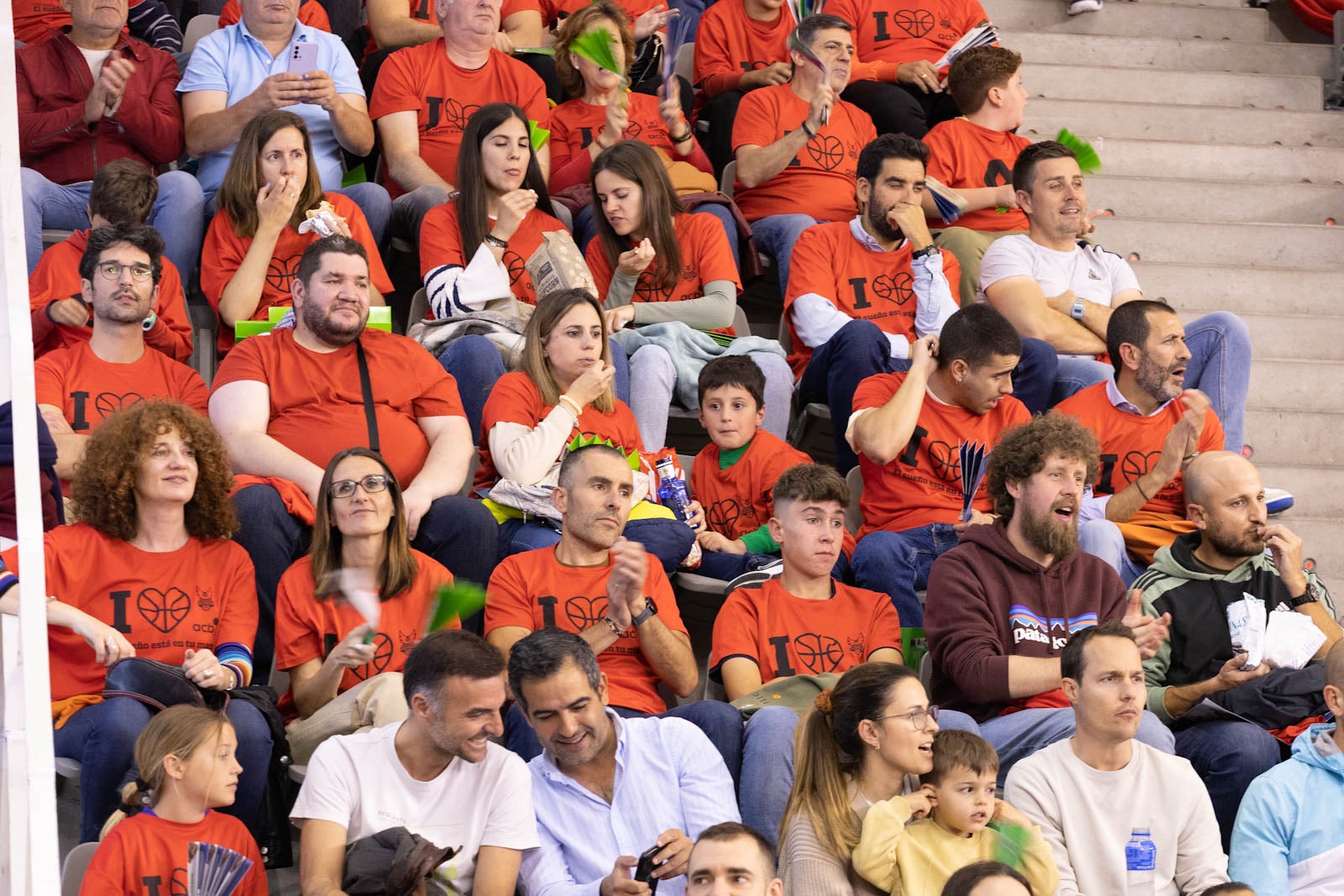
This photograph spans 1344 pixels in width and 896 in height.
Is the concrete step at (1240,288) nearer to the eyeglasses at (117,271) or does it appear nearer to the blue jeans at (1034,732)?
the blue jeans at (1034,732)

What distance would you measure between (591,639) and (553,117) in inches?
107

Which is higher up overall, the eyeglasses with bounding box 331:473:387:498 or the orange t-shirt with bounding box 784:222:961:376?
the eyeglasses with bounding box 331:473:387:498

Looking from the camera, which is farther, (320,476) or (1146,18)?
(1146,18)

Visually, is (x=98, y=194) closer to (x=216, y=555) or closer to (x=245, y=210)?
(x=245, y=210)

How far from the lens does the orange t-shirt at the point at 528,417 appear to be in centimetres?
474

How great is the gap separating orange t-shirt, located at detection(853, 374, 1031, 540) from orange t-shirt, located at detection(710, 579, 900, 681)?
0.49 meters

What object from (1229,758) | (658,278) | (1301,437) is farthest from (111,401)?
(1301,437)

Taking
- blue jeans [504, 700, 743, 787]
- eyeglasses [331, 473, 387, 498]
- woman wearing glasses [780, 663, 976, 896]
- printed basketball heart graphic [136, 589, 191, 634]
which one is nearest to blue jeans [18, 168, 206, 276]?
eyeglasses [331, 473, 387, 498]

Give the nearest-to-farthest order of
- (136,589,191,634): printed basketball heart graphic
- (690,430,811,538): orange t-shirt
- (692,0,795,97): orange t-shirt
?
(136,589,191,634): printed basketball heart graphic < (690,430,811,538): orange t-shirt < (692,0,795,97): orange t-shirt

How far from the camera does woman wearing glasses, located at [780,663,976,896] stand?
3543mm

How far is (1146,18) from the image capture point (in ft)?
24.4

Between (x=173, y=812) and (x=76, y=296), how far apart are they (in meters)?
1.88

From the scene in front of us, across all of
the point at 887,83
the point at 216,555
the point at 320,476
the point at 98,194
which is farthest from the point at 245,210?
the point at 887,83

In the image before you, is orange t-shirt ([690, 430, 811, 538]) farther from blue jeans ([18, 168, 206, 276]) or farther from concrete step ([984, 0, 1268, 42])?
concrete step ([984, 0, 1268, 42])
